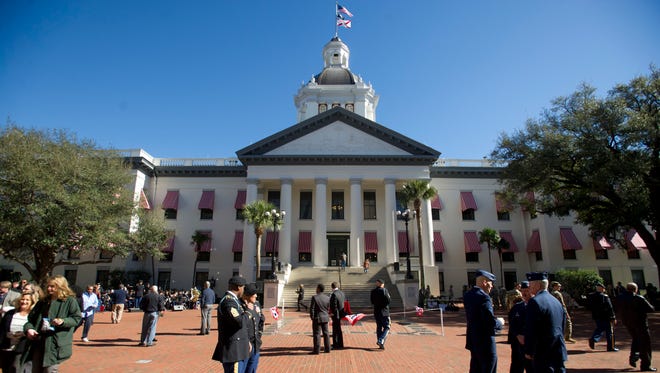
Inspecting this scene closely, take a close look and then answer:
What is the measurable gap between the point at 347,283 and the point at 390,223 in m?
7.28

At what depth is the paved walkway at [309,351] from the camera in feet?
28.5

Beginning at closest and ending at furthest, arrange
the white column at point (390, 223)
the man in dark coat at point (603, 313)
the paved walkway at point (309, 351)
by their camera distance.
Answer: the paved walkway at point (309, 351), the man in dark coat at point (603, 313), the white column at point (390, 223)

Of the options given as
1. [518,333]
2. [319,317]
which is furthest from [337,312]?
[518,333]

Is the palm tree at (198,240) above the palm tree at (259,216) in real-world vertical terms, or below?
below

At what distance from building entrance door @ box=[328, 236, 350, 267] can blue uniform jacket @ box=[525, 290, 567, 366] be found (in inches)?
1196

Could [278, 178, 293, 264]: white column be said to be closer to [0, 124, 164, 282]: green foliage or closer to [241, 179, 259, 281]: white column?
[241, 179, 259, 281]: white column

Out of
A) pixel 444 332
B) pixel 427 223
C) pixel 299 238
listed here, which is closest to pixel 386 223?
pixel 427 223

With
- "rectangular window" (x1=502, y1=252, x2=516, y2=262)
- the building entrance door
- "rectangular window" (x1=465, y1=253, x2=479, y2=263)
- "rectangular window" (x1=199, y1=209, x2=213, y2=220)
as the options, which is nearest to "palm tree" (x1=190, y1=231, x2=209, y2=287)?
"rectangular window" (x1=199, y1=209, x2=213, y2=220)

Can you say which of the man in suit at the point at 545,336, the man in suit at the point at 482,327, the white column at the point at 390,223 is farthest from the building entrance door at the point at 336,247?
the man in suit at the point at 545,336

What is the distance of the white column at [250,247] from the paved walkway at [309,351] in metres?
15.4

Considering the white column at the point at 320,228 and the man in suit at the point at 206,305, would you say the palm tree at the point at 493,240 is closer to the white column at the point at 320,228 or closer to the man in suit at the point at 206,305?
the white column at the point at 320,228

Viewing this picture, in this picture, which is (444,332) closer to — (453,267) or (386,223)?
(386,223)

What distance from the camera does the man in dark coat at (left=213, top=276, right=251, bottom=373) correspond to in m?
5.29

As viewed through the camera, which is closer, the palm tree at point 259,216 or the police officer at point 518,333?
the police officer at point 518,333
